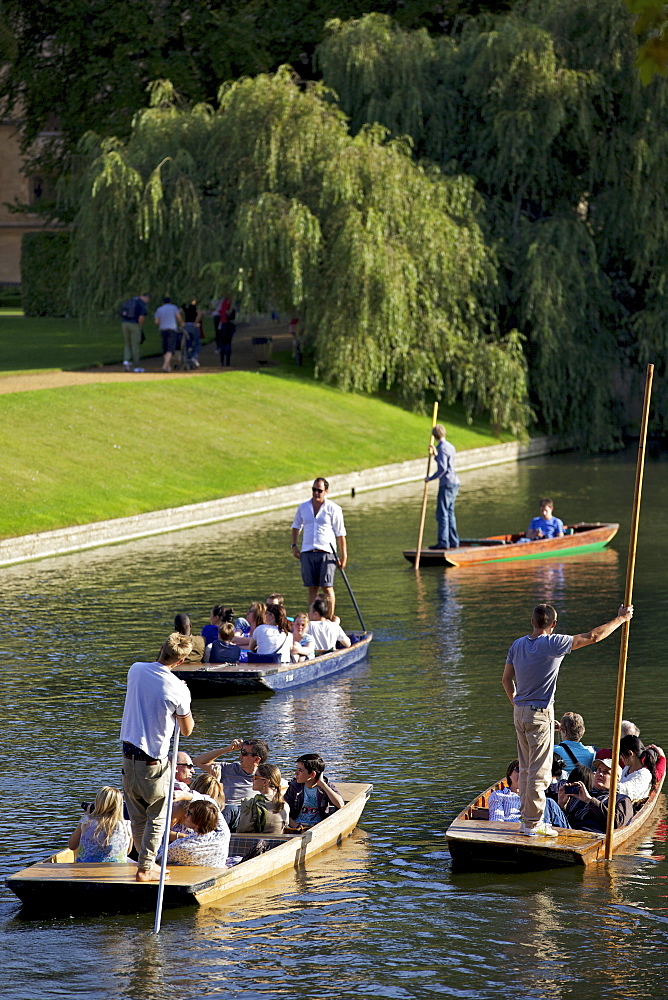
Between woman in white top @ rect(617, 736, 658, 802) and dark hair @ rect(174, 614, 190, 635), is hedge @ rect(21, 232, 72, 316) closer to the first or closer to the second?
dark hair @ rect(174, 614, 190, 635)

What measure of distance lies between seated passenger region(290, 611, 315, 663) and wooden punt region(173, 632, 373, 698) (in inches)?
10.3

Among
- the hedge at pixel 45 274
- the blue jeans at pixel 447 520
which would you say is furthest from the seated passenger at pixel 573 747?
the hedge at pixel 45 274

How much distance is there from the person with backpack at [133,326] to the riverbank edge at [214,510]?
30.3ft

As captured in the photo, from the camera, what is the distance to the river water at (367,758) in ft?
32.4

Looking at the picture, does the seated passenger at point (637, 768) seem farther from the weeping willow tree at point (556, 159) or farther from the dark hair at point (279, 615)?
the weeping willow tree at point (556, 159)

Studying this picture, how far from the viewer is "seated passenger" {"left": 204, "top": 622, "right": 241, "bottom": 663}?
17469 mm

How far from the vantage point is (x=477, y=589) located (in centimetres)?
2420

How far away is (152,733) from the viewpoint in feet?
35.3

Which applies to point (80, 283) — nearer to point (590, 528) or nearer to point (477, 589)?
point (590, 528)

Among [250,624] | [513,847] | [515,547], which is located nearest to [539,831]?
[513,847]

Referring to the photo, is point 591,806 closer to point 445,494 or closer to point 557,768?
point 557,768

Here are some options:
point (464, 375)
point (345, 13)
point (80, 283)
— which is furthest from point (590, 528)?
point (345, 13)

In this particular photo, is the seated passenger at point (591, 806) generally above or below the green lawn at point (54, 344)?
below

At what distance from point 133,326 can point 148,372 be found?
1.43 meters
